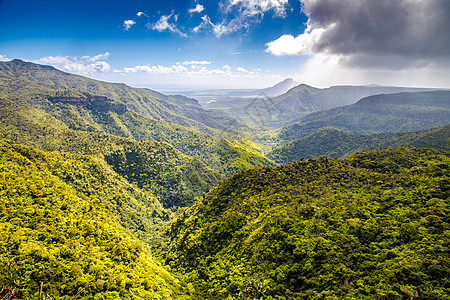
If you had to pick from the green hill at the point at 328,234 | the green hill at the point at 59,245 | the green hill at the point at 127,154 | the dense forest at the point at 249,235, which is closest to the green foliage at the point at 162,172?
the green hill at the point at 127,154

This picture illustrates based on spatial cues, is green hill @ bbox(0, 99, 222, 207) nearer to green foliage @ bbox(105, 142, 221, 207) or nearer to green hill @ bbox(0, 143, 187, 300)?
green foliage @ bbox(105, 142, 221, 207)

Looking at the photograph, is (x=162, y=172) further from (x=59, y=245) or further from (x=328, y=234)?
(x=328, y=234)

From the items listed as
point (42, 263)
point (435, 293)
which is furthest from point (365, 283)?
point (42, 263)

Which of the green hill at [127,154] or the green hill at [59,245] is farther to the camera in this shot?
the green hill at [127,154]

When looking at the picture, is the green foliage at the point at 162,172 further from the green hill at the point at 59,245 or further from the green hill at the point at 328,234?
the green hill at the point at 328,234

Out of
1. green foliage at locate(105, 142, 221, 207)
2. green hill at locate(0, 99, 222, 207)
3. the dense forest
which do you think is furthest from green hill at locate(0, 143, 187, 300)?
green foliage at locate(105, 142, 221, 207)

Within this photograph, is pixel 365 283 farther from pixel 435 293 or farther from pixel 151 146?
pixel 151 146
